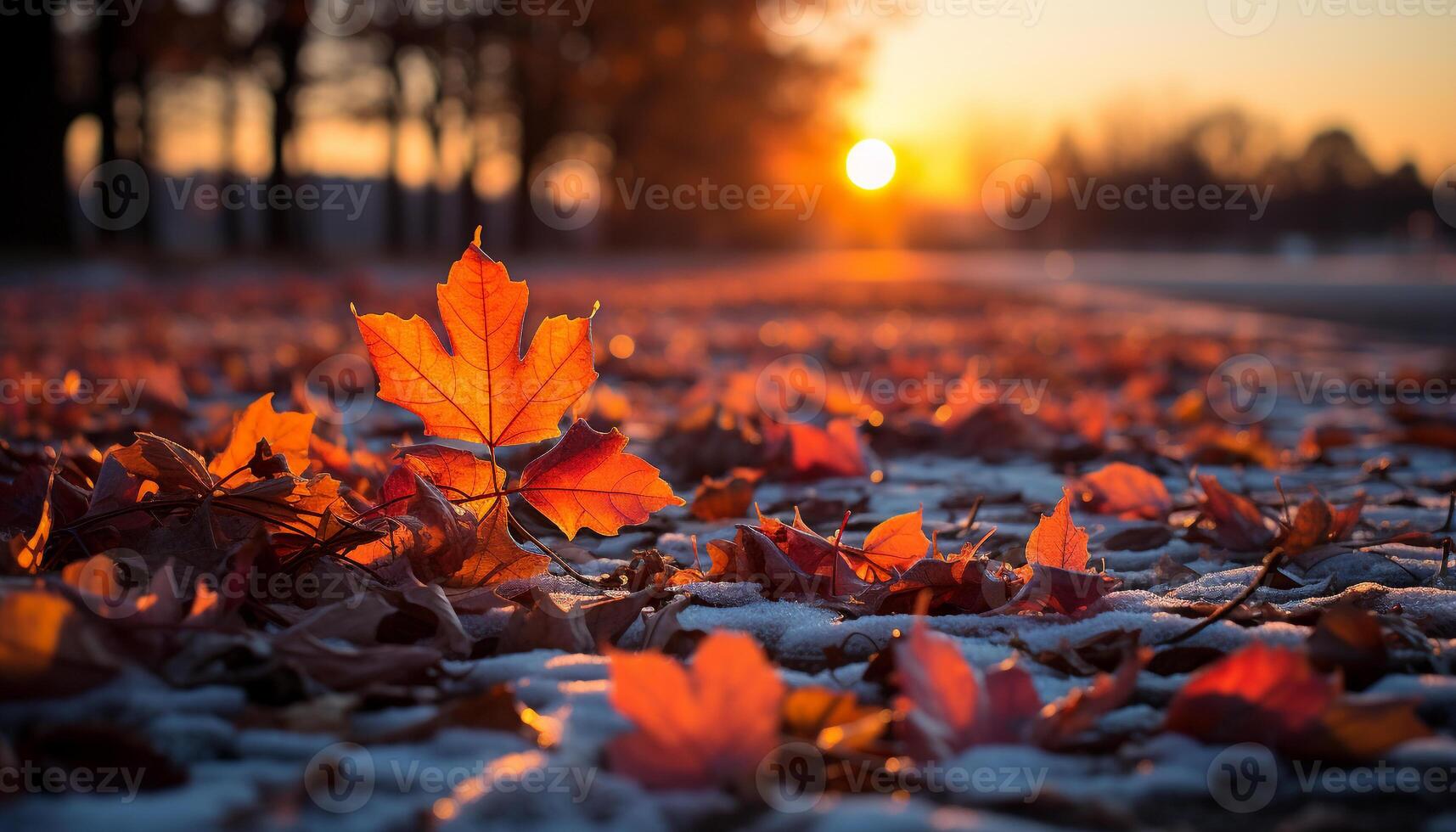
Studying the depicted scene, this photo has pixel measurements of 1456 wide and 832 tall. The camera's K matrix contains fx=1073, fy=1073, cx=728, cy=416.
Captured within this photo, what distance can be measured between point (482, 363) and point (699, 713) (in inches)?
25.9

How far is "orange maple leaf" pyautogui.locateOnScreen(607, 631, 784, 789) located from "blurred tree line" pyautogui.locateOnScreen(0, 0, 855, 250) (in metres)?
10.5

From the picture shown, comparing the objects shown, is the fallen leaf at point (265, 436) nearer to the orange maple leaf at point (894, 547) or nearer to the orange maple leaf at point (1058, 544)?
the orange maple leaf at point (894, 547)

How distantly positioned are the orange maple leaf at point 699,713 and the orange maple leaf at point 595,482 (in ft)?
1.80

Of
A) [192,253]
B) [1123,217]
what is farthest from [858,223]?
[192,253]

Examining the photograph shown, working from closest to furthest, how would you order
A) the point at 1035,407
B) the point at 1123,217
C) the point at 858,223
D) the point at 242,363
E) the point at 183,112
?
1. the point at 1035,407
2. the point at 242,363
3. the point at 183,112
4. the point at 1123,217
5. the point at 858,223

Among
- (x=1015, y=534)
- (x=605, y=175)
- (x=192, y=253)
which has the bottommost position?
(x=1015, y=534)

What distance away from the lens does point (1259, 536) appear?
1.90 meters

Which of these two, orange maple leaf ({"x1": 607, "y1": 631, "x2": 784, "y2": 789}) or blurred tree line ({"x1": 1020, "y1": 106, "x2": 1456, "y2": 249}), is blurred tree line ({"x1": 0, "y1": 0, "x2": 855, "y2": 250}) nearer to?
orange maple leaf ({"x1": 607, "y1": 631, "x2": 784, "y2": 789})

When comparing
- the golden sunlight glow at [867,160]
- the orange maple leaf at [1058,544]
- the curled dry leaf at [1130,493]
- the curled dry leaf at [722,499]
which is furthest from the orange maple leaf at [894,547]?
the golden sunlight glow at [867,160]

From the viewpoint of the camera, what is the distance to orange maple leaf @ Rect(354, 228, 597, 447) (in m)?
1.36

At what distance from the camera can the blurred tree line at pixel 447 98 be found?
14836 mm

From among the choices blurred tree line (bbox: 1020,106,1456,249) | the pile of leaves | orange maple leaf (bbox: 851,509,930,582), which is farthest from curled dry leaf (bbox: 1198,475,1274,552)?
blurred tree line (bbox: 1020,106,1456,249)

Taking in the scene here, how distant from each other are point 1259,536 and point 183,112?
36806 mm

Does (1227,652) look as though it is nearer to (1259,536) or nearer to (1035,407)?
(1259,536)
